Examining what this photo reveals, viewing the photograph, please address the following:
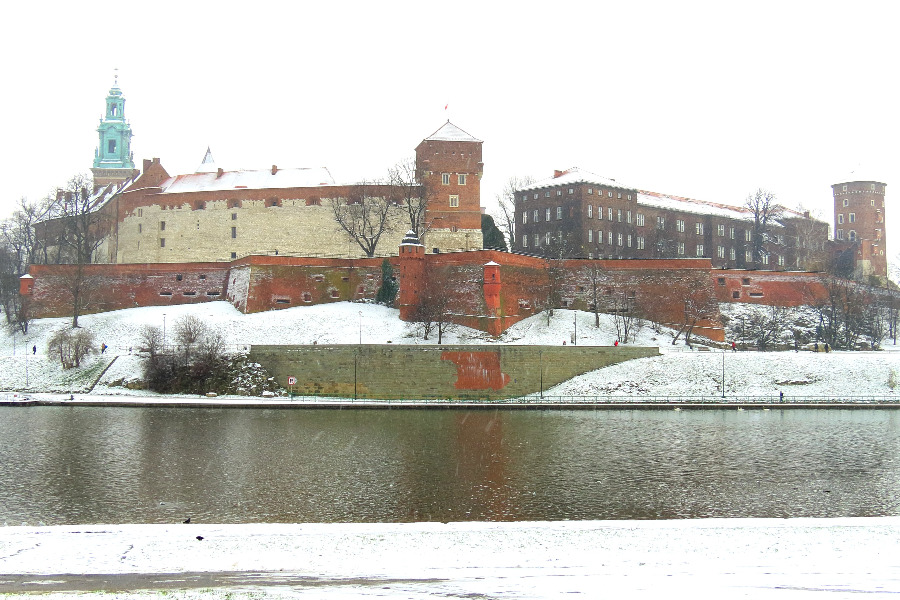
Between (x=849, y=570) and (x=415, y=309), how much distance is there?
29.2 meters

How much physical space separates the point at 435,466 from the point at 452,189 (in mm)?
28053

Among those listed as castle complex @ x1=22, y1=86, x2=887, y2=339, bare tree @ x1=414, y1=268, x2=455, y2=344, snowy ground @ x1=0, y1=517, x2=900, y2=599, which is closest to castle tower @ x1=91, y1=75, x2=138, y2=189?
castle complex @ x1=22, y1=86, x2=887, y2=339

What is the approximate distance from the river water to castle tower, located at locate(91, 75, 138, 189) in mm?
42522

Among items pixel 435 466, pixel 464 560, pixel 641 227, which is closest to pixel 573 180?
pixel 641 227

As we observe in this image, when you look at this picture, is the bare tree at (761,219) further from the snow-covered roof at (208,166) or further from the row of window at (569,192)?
the snow-covered roof at (208,166)

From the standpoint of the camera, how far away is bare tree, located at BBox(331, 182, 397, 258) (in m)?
46.5

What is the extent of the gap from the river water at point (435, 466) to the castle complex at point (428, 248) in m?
12.3

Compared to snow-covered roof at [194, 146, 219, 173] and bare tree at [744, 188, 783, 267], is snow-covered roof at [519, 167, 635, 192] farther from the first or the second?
snow-covered roof at [194, 146, 219, 173]

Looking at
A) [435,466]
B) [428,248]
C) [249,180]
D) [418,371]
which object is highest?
[249,180]

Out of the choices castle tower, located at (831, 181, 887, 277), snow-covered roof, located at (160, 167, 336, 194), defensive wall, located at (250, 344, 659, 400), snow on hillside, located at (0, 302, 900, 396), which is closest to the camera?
defensive wall, located at (250, 344, 659, 400)

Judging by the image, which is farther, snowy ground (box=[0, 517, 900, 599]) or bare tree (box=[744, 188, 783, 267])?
bare tree (box=[744, 188, 783, 267])

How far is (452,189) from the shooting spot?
45938 millimetres

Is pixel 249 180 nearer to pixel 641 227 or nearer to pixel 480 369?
pixel 480 369

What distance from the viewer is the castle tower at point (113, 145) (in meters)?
67.4
